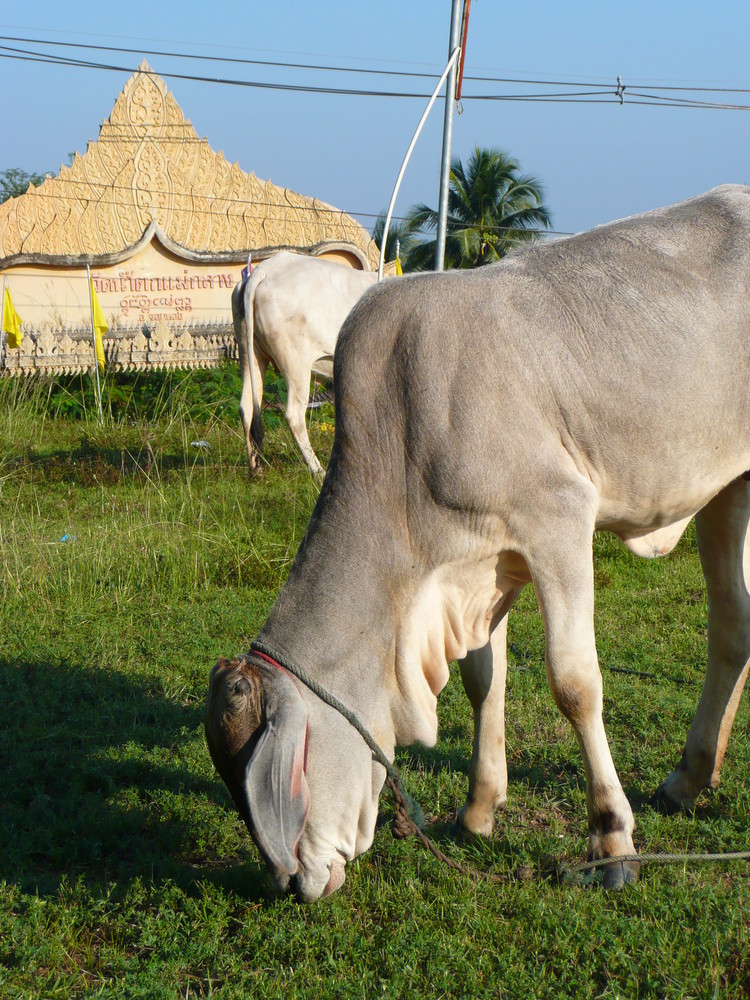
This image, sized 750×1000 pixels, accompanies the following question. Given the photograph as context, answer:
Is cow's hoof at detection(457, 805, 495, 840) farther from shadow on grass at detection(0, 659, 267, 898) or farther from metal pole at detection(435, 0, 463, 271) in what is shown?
metal pole at detection(435, 0, 463, 271)

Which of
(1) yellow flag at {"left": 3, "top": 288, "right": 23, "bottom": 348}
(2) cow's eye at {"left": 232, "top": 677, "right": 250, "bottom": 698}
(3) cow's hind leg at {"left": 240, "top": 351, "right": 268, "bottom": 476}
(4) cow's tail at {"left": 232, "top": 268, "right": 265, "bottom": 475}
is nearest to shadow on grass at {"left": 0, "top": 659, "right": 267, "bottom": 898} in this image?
(2) cow's eye at {"left": 232, "top": 677, "right": 250, "bottom": 698}

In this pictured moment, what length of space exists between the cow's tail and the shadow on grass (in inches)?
193

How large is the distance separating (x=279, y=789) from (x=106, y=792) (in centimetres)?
157

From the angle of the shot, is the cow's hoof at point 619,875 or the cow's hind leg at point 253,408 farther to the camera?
the cow's hind leg at point 253,408

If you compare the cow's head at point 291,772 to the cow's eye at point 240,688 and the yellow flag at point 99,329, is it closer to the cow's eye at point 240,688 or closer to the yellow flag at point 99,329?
the cow's eye at point 240,688

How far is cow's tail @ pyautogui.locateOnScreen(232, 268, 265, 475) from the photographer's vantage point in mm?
9531

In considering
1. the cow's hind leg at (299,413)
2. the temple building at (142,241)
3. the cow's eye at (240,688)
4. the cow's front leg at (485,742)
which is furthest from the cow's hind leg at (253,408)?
the cow's eye at (240,688)

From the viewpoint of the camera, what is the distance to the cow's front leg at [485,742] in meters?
3.36

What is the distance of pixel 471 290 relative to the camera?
9.16ft

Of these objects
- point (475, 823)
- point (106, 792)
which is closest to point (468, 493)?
point (475, 823)

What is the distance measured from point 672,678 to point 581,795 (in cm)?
139

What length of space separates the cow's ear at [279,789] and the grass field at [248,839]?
0.45 metres

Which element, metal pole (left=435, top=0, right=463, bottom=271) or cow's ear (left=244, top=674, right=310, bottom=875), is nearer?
cow's ear (left=244, top=674, right=310, bottom=875)

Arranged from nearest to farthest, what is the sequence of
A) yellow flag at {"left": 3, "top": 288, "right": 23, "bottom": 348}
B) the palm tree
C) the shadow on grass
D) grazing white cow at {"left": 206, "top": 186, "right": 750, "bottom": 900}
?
grazing white cow at {"left": 206, "top": 186, "right": 750, "bottom": 900} → the shadow on grass → yellow flag at {"left": 3, "top": 288, "right": 23, "bottom": 348} → the palm tree
